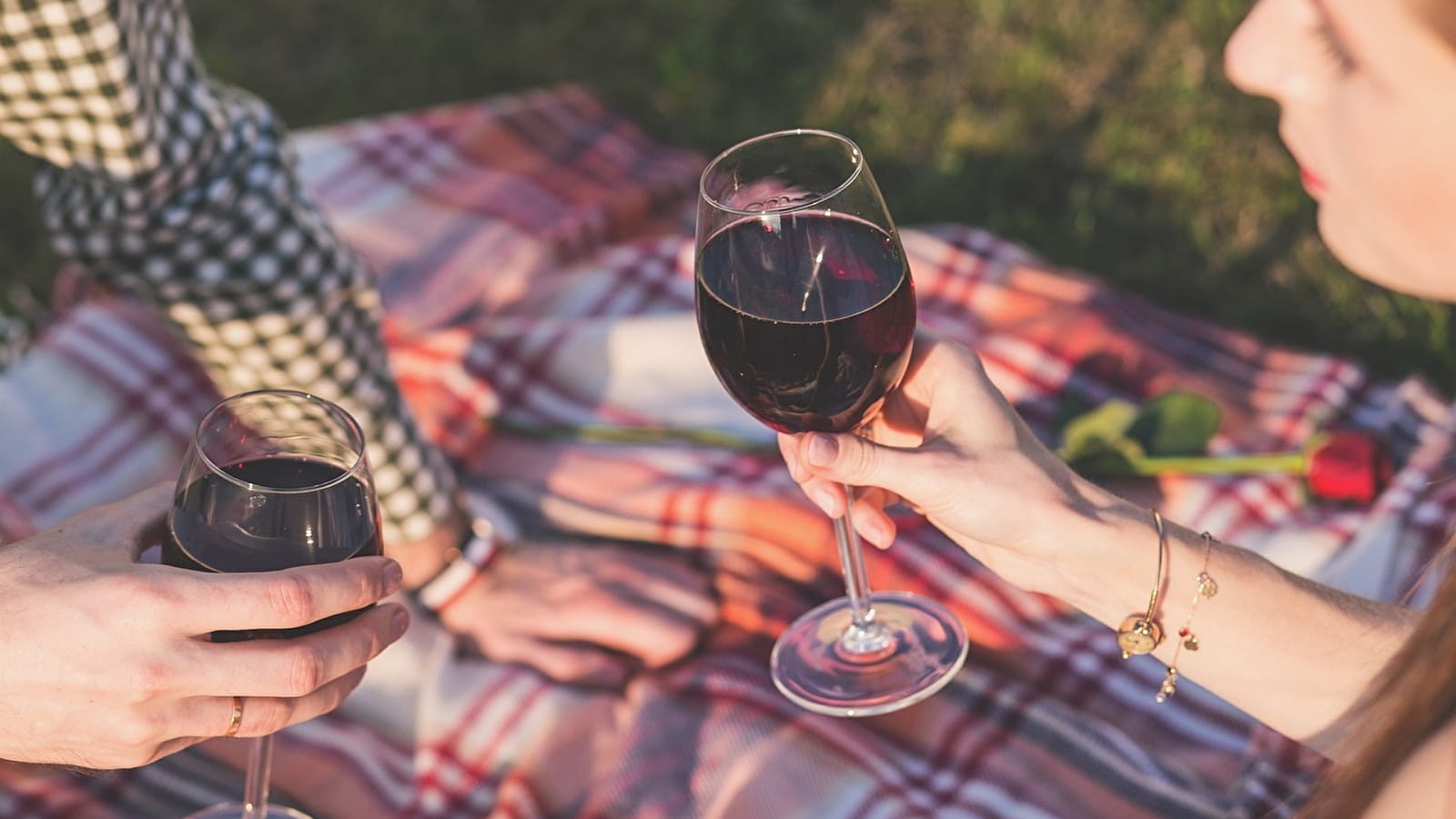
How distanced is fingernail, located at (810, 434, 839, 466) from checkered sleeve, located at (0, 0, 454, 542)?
0.98 meters

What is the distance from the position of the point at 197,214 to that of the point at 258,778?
36.9 inches

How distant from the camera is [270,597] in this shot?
131cm

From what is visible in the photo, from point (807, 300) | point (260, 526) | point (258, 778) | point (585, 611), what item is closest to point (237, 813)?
point (258, 778)

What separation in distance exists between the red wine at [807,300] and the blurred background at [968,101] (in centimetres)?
186

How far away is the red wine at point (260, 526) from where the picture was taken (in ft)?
4.50

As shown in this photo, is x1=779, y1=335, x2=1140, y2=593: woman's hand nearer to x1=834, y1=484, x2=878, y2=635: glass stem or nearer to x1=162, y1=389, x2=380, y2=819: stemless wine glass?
x1=834, y1=484, x2=878, y2=635: glass stem

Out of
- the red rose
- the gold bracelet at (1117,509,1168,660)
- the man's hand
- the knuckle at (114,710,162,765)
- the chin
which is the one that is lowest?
the man's hand

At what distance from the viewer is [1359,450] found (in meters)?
2.39

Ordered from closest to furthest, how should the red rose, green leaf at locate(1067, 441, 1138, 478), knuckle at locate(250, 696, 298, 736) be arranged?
1. knuckle at locate(250, 696, 298, 736)
2. the red rose
3. green leaf at locate(1067, 441, 1138, 478)

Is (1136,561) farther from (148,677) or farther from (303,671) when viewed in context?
(148,677)

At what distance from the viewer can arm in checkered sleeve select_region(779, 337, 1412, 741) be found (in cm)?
162

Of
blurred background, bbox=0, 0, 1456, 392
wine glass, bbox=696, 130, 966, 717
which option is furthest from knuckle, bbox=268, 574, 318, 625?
blurred background, bbox=0, 0, 1456, 392

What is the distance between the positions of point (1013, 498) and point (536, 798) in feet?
2.82

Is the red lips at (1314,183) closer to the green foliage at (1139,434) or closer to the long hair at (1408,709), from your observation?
the long hair at (1408,709)
